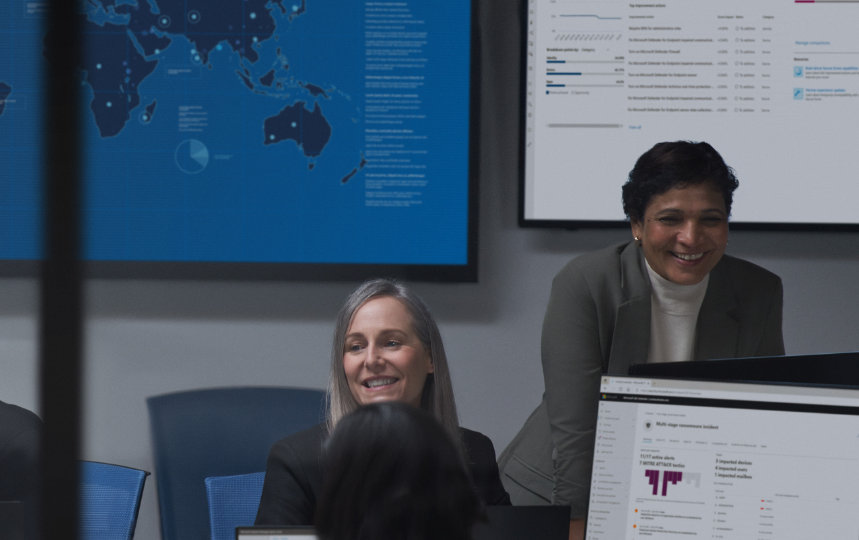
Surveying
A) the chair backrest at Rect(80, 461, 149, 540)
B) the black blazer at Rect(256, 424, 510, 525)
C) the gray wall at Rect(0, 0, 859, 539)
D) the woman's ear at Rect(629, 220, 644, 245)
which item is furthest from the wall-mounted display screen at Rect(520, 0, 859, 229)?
the chair backrest at Rect(80, 461, 149, 540)

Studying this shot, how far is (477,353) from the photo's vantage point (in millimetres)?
2492

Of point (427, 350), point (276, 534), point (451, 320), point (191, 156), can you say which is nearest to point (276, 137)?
point (191, 156)

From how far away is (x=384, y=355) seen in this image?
62.6 inches

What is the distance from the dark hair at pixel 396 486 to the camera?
2.22ft

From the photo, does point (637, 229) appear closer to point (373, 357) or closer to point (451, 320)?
point (373, 357)

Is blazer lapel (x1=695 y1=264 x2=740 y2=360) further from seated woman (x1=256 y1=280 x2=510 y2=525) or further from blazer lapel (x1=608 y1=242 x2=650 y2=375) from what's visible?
seated woman (x1=256 y1=280 x2=510 y2=525)

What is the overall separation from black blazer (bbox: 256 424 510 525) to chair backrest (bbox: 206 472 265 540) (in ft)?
1.08

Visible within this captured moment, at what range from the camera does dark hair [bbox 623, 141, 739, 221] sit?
163 centimetres

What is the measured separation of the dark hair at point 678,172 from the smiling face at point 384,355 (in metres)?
0.51

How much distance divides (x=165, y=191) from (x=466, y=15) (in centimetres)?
98

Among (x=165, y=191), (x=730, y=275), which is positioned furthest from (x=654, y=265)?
(x=165, y=191)

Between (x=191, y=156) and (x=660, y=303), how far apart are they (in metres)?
1.43

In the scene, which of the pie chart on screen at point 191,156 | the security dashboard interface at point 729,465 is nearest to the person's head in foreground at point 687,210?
the security dashboard interface at point 729,465

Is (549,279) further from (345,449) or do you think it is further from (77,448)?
(77,448)
